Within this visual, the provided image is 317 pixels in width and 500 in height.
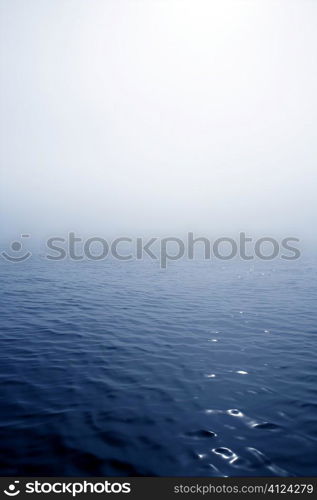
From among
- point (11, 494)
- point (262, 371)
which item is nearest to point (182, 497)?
point (11, 494)

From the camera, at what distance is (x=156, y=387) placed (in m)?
12.7

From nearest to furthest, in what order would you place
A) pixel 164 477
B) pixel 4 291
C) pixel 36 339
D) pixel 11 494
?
pixel 11 494
pixel 164 477
pixel 36 339
pixel 4 291

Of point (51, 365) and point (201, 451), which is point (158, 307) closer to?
point (51, 365)

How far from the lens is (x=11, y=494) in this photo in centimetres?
727

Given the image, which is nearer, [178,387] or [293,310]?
[178,387]

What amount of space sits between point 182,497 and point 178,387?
5429 mm

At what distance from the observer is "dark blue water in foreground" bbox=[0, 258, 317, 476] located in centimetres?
854

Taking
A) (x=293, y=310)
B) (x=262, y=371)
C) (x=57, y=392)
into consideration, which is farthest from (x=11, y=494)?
(x=293, y=310)

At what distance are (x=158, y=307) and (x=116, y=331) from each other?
24.4 ft

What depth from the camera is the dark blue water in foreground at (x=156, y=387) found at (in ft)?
28.0

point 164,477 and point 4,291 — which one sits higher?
point 4,291

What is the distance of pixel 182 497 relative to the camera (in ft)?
24.3

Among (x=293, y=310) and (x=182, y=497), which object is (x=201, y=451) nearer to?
(x=182, y=497)

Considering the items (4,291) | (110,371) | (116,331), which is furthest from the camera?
(4,291)
